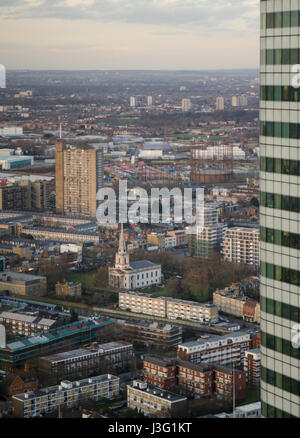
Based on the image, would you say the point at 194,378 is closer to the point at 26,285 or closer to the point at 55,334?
the point at 55,334

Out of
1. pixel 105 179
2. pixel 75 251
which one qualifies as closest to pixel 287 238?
pixel 75 251

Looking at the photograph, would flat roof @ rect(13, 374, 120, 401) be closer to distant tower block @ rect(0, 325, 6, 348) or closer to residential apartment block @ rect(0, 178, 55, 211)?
distant tower block @ rect(0, 325, 6, 348)

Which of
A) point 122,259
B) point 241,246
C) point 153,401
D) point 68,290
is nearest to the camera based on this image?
point 153,401

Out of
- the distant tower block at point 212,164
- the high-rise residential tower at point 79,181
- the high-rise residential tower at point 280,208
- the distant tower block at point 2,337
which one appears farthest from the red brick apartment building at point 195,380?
the distant tower block at point 212,164

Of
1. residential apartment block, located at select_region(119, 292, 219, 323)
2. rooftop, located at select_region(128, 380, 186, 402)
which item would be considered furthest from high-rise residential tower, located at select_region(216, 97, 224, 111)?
rooftop, located at select_region(128, 380, 186, 402)

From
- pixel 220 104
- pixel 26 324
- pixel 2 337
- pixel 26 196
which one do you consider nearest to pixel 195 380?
pixel 2 337

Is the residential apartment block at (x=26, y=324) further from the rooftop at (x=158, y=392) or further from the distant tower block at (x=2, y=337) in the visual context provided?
the rooftop at (x=158, y=392)
